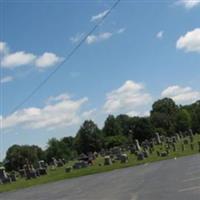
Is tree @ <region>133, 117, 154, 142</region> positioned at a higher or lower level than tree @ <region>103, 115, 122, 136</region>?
lower

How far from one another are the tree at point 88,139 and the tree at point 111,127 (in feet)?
23.0

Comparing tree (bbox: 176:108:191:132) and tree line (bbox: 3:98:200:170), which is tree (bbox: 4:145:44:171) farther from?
tree (bbox: 176:108:191:132)

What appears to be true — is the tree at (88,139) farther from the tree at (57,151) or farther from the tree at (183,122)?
the tree at (183,122)

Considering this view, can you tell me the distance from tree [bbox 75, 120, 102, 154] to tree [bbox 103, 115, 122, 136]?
7.00 metres

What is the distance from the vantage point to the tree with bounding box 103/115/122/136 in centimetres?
11881

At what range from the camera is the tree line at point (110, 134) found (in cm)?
10888

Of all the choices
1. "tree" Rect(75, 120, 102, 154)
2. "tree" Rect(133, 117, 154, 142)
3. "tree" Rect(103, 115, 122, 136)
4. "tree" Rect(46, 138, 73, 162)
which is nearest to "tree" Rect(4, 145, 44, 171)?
"tree" Rect(46, 138, 73, 162)

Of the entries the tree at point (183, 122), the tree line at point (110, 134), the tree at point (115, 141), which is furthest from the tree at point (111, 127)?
the tree at point (183, 122)

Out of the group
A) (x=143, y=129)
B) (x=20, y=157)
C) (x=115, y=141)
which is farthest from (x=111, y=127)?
(x=20, y=157)

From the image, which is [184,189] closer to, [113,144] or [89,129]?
[113,144]

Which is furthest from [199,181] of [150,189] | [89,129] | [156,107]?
[156,107]

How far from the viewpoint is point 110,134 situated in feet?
393

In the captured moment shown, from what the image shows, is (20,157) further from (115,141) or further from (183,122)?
(183,122)

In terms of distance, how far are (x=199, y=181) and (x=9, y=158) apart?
104891 mm
